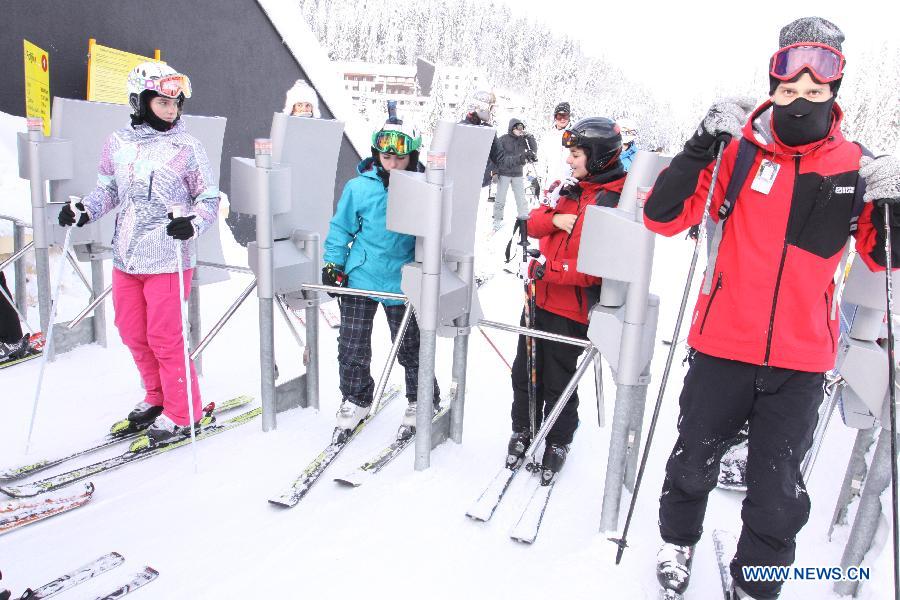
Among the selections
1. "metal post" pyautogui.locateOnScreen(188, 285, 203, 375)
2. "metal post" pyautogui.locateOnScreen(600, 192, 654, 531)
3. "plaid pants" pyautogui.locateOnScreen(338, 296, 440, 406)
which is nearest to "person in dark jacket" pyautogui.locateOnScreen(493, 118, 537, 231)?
"metal post" pyautogui.locateOnScreen(188, 285, 203, 375)

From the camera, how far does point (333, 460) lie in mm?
3447

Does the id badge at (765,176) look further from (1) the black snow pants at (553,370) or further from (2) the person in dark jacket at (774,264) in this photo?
(1) the black snow pants at (553,370)

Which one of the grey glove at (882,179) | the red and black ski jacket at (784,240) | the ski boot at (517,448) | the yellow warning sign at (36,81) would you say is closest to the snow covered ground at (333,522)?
the ski boot at (517,448)

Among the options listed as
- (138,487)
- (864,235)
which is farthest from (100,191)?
(864,235)

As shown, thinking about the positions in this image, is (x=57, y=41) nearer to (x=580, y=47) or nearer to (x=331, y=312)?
(x=331, y=312)

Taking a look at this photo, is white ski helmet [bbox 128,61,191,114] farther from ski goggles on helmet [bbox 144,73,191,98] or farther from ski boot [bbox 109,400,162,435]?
ski boot [bbox 109,400,162,435]

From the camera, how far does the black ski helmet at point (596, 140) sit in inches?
115

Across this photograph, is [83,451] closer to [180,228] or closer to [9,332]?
[180,228]

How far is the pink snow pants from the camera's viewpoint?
3.43m

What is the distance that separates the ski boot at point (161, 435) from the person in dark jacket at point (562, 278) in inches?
73.7

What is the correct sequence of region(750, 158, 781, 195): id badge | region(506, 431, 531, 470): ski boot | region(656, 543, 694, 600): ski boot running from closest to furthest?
region(750, 158, 781, 195): id badge, region(656, 543, 694, 600): ski boot, region(506, 431, 531, 470): ski boot

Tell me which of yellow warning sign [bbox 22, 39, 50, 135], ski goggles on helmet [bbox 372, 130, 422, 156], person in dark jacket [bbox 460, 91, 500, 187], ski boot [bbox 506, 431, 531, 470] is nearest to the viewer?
ski goggles on helmet [bbox 372, 130, 422, 156]

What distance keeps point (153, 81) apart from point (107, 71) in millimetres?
4319

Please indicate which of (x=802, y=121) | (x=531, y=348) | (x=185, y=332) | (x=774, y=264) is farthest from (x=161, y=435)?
(x=802, y=121)
